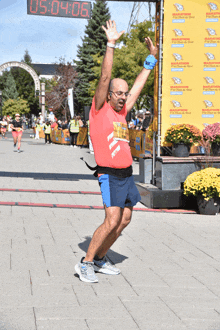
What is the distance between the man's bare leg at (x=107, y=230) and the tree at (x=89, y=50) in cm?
5470

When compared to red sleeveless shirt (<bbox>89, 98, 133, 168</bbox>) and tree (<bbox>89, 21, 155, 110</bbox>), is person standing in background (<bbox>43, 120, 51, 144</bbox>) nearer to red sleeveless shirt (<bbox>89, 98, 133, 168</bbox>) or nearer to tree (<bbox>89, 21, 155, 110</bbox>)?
tree (<bbox>89, 21, 155, 110</bbox>)

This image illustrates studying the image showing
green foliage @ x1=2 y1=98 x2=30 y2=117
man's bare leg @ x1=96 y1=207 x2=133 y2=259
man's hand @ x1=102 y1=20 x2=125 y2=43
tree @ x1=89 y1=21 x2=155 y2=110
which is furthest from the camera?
green foliage @ x1=2 y1=98 x2=30 y2=117

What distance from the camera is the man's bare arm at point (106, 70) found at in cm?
392

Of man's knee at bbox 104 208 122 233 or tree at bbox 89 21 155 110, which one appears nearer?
man's knee at bbox 104 208 122 233

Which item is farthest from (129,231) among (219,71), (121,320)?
(219,71)

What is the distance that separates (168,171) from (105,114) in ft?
13.5

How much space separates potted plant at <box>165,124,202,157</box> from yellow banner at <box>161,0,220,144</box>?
0.26m

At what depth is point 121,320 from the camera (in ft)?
11.0

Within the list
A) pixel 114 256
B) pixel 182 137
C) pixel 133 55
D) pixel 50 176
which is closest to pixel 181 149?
pixel 182 137

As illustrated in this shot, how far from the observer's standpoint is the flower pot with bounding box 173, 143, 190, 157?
8.12 meters

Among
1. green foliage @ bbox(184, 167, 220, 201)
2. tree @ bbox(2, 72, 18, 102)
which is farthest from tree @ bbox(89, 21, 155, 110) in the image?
tree @ bbox(2, 72, 18, 102)

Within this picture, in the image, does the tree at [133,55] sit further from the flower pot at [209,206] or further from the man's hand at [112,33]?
the man's hand at [112,33]

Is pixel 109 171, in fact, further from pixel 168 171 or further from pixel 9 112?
pixel 9 112

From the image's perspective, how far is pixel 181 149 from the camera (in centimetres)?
816
